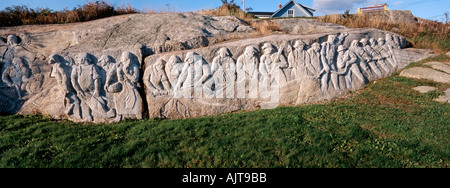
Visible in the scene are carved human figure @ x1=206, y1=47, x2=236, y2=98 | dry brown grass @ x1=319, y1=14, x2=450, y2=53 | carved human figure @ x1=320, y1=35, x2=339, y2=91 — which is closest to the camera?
carved human figure @ x1=206, y1=47, x2=236, y2=98

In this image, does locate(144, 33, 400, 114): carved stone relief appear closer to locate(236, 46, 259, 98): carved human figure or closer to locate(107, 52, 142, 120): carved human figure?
locate(236, 46, 259, 98): carved human figure

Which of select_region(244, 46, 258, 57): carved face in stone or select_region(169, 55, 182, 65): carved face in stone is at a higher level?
select_region(244, 46, 258, 57): carved face in stone

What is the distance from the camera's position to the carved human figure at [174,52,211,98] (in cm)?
759

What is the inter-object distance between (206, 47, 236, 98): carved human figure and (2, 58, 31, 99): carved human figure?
6.19m

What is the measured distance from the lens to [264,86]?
7961 mm

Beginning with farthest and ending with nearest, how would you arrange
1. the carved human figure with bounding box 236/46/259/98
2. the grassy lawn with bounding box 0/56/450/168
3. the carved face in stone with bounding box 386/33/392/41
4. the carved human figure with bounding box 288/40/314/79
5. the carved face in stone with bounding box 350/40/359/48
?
the carved face in stone with bounding box 386/33/392/41 → the carved face in stone with bounding box 350/40/359/48 → the carved human figure with bounding box 288/40/314/79 → the carved human figure with bounding box 236/46/259/98 → the grassy lawn with bounding box 0/56/450/168

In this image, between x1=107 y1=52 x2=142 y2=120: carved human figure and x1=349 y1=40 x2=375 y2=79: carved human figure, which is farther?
x1=349 y1=40 x2=375 y2=79: carved human figure

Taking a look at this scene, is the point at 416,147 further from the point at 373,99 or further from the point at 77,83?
the point at 77,83

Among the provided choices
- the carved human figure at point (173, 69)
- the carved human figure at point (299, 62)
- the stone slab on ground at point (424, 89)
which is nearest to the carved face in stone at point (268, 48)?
the carved human figure at point (299, 62)

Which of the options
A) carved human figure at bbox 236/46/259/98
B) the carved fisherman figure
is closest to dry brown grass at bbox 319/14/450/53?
carved human figure at bbox 236/46/259/98

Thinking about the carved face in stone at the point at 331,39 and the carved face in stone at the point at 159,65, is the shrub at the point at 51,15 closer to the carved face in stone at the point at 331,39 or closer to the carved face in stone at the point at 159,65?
the carved face in stone at the point at 159,65

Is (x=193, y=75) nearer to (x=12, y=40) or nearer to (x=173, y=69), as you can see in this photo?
(x=173, y=69)

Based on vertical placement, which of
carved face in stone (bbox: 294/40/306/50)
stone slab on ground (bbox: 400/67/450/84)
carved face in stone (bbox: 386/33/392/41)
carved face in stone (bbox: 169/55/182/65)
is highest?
carved face in stone (bbox: 386/33/392/41)

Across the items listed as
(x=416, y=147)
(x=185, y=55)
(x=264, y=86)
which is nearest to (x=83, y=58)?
(x=185, y=55)
